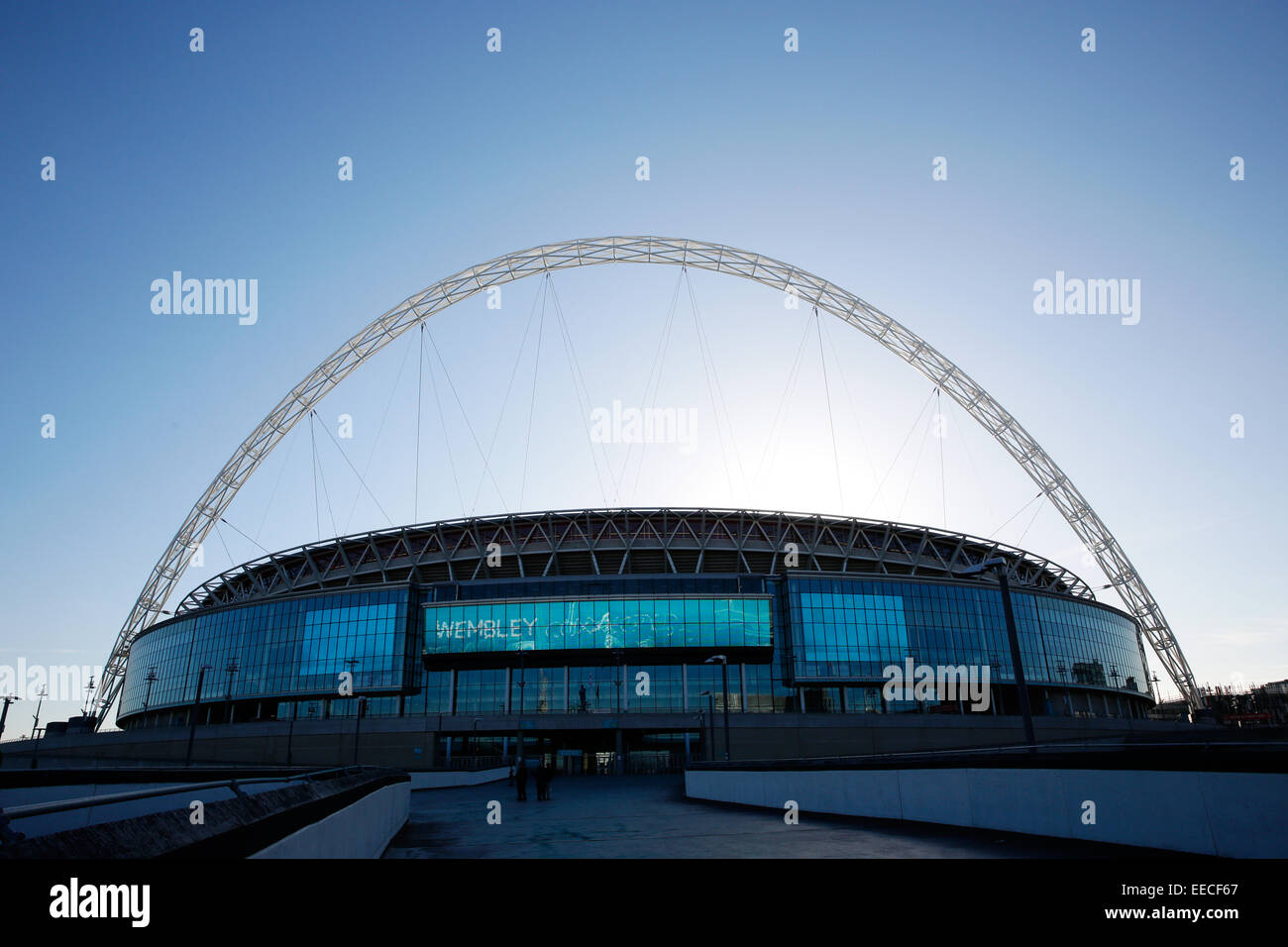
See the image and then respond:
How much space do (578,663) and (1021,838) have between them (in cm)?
6712

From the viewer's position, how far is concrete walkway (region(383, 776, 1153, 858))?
11.1 metres

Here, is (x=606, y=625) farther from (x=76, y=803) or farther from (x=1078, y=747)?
(x=76, y=803)

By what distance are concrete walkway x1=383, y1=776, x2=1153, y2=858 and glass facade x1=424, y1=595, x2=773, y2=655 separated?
53.0 metres

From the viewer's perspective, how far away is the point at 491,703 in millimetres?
75562

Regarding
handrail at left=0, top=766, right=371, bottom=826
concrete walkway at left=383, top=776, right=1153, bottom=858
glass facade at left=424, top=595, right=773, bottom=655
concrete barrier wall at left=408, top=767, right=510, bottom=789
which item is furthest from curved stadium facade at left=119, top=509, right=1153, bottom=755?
handrail at left=0, top=766, right=371, bottom=826

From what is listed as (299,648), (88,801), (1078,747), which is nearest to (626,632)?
(299,648)

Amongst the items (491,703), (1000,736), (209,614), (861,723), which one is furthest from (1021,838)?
(209,614)

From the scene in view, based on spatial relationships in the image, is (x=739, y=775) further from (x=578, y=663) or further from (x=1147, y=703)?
(x=1147, y=703)

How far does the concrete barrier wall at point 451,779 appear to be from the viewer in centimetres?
3934

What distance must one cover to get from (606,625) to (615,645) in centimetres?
215

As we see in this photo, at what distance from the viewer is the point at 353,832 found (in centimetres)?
950

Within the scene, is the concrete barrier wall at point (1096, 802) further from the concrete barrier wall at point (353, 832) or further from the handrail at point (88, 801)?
the handrail at point (88, 801)

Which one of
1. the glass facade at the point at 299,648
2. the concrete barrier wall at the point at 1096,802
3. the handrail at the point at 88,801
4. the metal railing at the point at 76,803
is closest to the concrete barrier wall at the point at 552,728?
the glass facade at the point at 299,648
